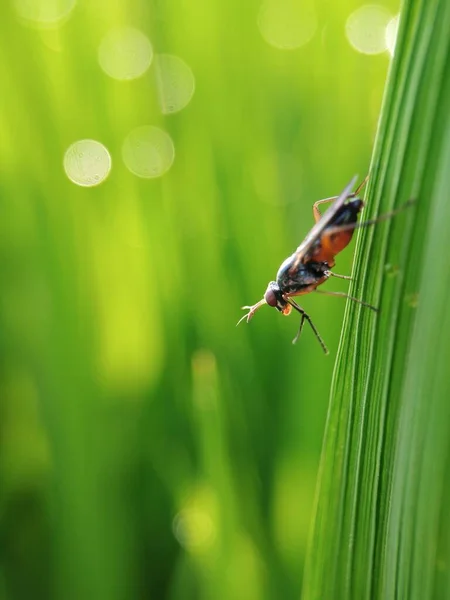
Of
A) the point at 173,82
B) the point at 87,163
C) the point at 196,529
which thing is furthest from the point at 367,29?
the point at 196,529

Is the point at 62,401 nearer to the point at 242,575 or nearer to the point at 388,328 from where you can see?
the point at 242,575

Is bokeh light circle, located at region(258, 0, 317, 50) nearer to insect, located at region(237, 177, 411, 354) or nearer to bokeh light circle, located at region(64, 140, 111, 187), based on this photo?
bokeh light circle, located at region(64, 140, 111, 187)

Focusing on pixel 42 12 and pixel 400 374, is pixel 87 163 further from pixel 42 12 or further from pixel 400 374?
pixel 400 374

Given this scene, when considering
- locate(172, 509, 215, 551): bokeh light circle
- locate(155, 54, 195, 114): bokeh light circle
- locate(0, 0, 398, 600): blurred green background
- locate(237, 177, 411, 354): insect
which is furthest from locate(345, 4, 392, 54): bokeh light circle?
locate(172, 509, 215, 551): bokeh light circle

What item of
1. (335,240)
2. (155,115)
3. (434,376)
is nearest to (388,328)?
(434,376)

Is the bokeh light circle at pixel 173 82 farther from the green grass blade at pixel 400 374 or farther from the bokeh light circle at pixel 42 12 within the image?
the green grass blade at pixel 400 374

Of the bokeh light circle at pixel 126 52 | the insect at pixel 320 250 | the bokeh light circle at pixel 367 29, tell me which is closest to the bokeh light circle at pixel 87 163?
the bokeh light circle at pixel 126 52
